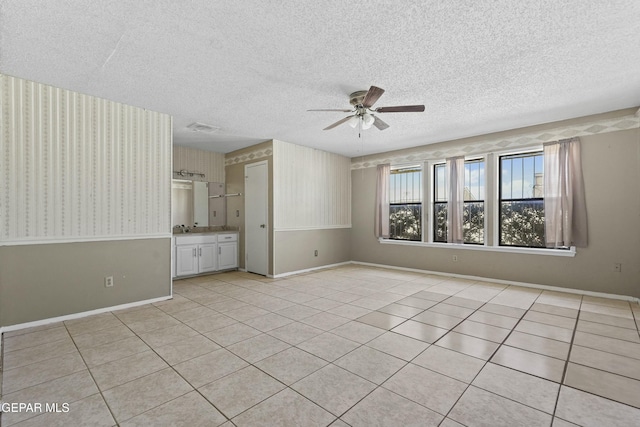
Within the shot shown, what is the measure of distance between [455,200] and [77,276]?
232 inches

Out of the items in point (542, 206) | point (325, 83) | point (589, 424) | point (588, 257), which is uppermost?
point (325, 83)

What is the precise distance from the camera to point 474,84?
319 centimetres

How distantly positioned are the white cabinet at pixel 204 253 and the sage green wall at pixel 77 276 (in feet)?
4.43

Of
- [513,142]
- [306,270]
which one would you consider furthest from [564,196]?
[306,270]

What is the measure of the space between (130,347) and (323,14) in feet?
10.6

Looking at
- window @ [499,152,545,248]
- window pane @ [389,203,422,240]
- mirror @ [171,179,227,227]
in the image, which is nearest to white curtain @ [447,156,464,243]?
window @ [499,152,545,248]

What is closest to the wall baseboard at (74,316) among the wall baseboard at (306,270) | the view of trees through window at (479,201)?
the wall baseboard at (306,270)

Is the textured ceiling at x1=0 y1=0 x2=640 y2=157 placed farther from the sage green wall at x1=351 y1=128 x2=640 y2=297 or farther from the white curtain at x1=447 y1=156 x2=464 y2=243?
the white curtain at x1=447 y1=156 x2=464 y2=243

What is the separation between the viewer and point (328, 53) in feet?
8.37

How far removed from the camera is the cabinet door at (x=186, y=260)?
17.7 feet

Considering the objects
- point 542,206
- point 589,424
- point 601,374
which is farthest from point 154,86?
point 542,206

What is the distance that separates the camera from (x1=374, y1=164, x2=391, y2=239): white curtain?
6508mm

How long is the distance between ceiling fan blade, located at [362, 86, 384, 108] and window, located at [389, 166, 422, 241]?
3.53 meters

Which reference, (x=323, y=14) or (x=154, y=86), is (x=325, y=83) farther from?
(x=154, y=86)
